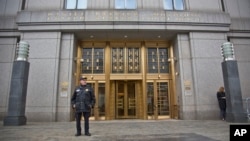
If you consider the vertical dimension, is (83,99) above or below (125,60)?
below

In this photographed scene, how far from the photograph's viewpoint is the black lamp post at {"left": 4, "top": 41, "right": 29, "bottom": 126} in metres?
9.44

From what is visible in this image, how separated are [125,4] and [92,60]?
14.6 ft

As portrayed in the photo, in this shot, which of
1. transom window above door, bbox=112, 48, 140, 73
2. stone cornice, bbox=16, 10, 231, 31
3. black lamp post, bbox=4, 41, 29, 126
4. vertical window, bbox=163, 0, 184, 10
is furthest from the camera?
transom window above door, bbox=112, 48, 140, 73

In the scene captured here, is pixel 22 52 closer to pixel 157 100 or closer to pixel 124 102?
pixel 124 102

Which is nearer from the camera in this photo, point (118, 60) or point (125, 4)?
point (125, 4)

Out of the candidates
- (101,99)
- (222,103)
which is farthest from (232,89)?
(101,99)

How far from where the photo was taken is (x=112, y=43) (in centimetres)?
1417

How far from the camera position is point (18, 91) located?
9750mm

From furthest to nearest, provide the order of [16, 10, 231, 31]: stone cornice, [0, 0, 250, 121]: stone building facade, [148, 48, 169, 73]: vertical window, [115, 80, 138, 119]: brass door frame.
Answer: [148, 48, 169, 73]: vertical window, [115, 80, 138, 119]: brass door frame, [16, 10, 231, 31]: stone cornice, [0, 0, 250, 121]: stone building facade

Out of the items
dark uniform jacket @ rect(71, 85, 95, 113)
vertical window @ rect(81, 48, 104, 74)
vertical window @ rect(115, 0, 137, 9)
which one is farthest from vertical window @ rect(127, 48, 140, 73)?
dark uniform jacket @ rect(71, 85, 95, 113)

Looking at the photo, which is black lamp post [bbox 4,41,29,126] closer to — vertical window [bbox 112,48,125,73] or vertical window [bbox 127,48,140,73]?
vertical window [bbox 112,48,125,73]

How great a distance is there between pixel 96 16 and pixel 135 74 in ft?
15.2

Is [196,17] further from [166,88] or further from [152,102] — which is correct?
[152,102]

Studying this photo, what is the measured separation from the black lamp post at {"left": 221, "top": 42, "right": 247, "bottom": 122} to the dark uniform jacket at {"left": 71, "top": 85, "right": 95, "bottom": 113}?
7240mm
